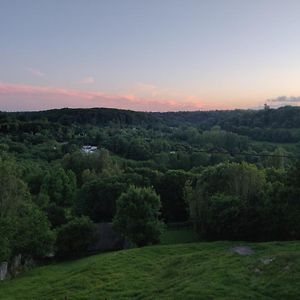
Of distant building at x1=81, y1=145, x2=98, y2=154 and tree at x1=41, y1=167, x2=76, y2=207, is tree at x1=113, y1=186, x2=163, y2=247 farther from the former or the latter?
distant building at x1=81, y1=145, x2=98, y2=154

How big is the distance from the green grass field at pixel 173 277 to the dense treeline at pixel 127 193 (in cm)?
653

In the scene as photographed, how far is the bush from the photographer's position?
44.4 m

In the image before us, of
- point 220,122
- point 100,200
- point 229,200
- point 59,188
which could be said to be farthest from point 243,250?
point 220,122

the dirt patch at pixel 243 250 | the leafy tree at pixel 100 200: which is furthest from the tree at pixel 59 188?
the dirt patch at pixel 243 250

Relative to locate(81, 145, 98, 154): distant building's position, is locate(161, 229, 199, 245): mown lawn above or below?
below

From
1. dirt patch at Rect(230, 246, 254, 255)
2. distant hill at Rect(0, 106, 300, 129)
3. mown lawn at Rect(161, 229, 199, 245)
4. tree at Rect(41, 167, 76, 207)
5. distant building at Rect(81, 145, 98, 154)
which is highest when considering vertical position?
distant hill at Rect(0, 106, 300, 129)

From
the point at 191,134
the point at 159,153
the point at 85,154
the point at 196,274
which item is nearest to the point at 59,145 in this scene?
the point at 85,154

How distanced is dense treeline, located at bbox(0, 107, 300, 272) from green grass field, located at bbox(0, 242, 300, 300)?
653 centimetres

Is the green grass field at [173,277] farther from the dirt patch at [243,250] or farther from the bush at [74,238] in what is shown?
the bush at [74,238]

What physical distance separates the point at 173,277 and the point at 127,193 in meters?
19.1

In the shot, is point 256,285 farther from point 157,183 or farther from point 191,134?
point 191,134

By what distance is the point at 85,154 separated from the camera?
101 m

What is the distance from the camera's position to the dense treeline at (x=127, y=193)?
41.9 metres

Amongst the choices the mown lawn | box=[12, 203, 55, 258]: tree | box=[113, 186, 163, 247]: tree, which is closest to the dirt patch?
box=[113, 186, 163, 247]: tree
